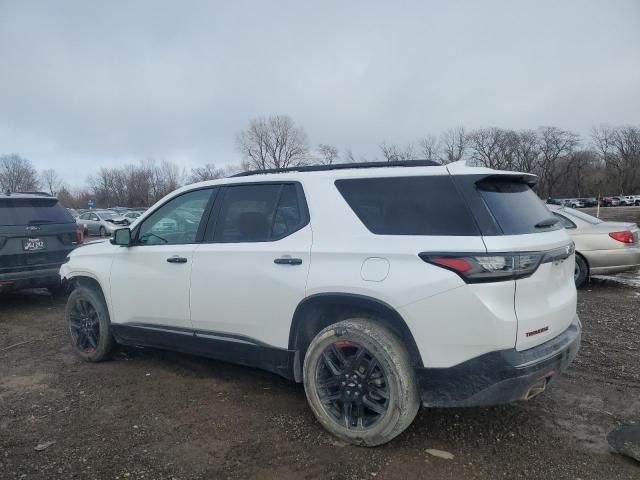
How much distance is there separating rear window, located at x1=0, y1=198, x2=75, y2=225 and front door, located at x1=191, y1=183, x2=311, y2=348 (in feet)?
14.8

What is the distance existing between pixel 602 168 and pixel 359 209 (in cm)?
10446

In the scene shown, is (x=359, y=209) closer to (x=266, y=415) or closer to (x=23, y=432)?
(x=266, y=415)

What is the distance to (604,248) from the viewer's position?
755 cm

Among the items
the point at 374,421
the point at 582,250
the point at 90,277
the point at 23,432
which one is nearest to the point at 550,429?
the point at 374,421

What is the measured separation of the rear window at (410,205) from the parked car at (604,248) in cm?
583

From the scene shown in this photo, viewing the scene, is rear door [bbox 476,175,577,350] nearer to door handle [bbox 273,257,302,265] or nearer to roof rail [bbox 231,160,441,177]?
roof rail [bbox 231,160,441,177]

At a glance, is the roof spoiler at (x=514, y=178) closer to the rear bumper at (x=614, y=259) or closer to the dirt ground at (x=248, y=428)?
the dirt ground at (x=248, y=428)

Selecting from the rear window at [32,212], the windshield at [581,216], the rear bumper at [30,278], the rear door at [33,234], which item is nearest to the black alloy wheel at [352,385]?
the rear bumper at [30,278]

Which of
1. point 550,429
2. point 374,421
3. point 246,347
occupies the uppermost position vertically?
point 246,347

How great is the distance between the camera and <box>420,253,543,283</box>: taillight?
2551 millimetres

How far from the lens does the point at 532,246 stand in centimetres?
267

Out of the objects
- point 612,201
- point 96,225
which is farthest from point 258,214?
point 612,201

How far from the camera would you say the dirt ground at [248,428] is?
2.77 m

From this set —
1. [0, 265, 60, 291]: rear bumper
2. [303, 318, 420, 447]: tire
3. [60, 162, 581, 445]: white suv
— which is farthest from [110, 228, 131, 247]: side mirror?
[0, 265, 60, 291]: rear bumper
